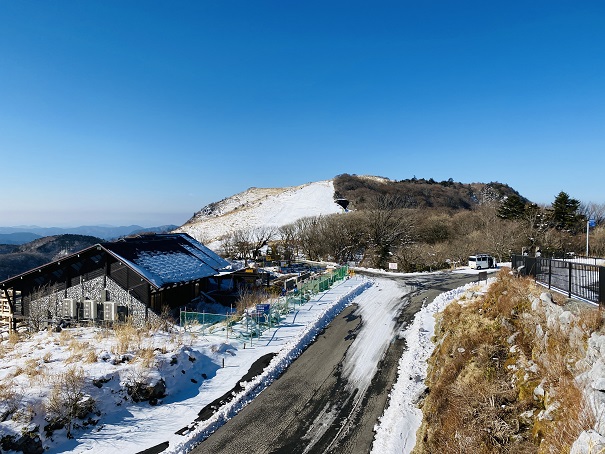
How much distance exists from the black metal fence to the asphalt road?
6827mm

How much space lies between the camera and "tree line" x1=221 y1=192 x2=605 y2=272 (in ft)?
147

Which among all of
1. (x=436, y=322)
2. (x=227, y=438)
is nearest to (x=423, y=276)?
(x=436, y=322)

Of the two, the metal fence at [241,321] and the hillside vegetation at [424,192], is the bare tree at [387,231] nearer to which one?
the metal fence at [241,321]

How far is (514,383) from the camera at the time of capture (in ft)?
30.3

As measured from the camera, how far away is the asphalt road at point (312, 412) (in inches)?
398

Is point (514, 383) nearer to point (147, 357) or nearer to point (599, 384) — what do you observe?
point (599, 384)

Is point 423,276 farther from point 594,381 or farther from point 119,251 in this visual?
point 594,381

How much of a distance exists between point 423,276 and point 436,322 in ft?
58.8

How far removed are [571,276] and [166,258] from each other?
25.6 meters

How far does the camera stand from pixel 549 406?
7430 millimetres

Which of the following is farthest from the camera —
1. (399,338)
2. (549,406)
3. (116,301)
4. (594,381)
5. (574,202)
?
(574,202)

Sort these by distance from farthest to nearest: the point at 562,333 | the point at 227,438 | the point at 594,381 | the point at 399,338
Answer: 1. the point at 399,338
2. the point at 227,438
3. the point at 562,333
4. the point at 594,381

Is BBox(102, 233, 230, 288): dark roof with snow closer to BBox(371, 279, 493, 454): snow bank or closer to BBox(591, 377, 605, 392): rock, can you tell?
BBox(371, 279, 493, 454): snow bank

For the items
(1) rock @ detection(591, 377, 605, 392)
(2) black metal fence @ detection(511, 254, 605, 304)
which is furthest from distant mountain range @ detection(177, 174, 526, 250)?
(1) rock @ detection(591, 377, 605, 392)
